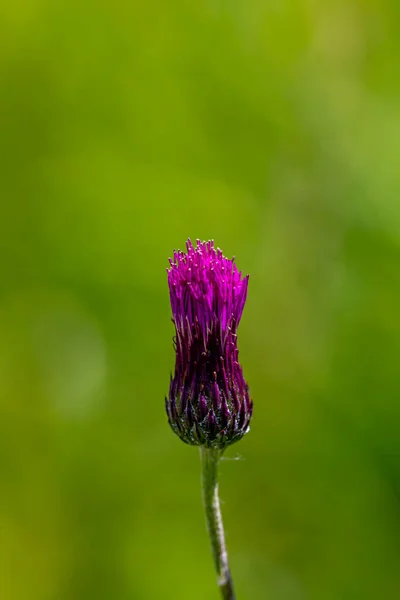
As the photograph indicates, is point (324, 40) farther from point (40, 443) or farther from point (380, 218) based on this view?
point (40, 443)

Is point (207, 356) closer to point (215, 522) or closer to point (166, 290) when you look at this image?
point (215, 522)

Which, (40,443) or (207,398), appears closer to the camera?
(207,398)

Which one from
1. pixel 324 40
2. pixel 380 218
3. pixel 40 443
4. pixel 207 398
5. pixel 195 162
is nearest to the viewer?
pixel 207 398

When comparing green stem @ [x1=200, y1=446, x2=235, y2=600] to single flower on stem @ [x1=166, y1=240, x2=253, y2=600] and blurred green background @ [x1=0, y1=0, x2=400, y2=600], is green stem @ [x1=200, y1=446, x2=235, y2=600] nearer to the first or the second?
single flower on stem @ [x1=166, y1=240, x2=253, y2=600]

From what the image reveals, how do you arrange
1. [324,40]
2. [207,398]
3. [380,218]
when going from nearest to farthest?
[207,398], [380,218], [324,40]

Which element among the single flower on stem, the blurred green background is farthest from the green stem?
the blurred green background

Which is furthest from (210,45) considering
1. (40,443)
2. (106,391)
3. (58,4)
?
(40,443)
